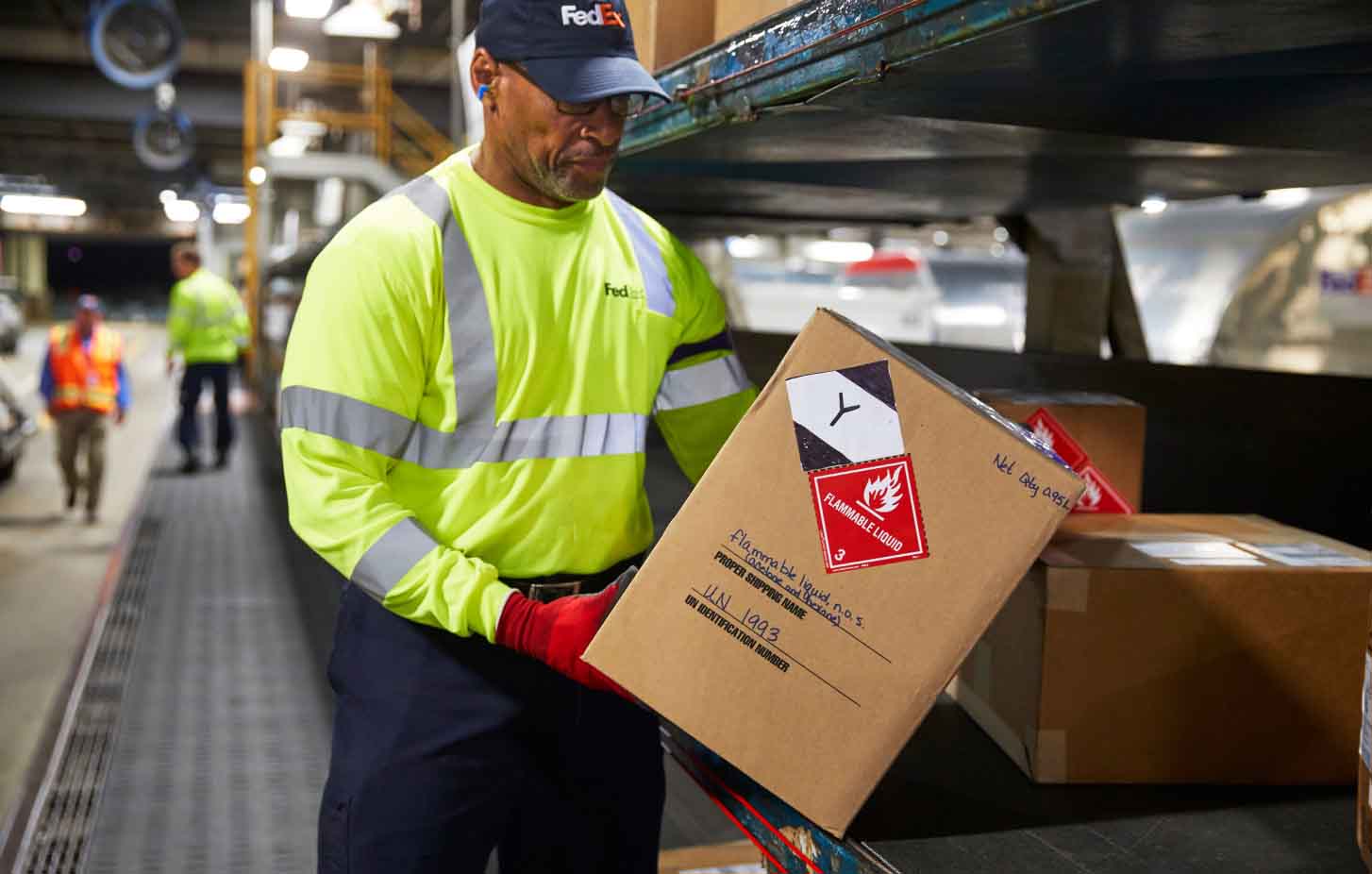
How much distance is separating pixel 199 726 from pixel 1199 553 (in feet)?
13.1

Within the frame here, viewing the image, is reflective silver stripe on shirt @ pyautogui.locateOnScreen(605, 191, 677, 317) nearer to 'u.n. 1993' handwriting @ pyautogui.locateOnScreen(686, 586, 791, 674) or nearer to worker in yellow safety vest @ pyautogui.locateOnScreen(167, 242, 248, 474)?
'u.n. 1993' handwriting @ pyautogui.locateOnScreen(686, 586, 791, 674)

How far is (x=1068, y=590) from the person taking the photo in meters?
1.63

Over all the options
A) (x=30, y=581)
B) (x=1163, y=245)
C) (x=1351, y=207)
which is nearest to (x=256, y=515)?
(x=30, y=581)

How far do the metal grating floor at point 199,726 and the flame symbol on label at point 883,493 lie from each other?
9.12 ft

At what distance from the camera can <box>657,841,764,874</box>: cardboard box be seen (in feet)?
8.80

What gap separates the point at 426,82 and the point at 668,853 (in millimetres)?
19447

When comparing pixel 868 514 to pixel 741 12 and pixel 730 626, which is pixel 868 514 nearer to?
pixel 730 626

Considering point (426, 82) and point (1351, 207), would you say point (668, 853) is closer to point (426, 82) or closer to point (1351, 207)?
point (1351, 207)

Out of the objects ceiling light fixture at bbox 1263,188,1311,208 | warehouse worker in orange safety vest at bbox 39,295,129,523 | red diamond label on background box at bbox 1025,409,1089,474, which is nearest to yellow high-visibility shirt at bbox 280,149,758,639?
red diamond label on background box at bbox 1025,409,1089,474

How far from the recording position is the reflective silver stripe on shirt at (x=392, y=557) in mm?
1702

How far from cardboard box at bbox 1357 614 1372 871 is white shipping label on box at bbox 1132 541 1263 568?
13.3 inches

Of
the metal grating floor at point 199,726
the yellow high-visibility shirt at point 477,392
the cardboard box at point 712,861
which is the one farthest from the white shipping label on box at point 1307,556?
the metal grating floor at point 199,726

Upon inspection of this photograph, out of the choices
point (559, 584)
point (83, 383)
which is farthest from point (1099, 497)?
point (83, 383)

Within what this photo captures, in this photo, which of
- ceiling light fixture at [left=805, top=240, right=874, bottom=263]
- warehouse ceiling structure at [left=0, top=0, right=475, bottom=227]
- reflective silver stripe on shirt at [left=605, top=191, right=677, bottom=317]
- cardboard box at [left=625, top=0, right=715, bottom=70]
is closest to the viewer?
reflective silver stripe on shirt at [left=605, top=191, right=677, bottom=317]
